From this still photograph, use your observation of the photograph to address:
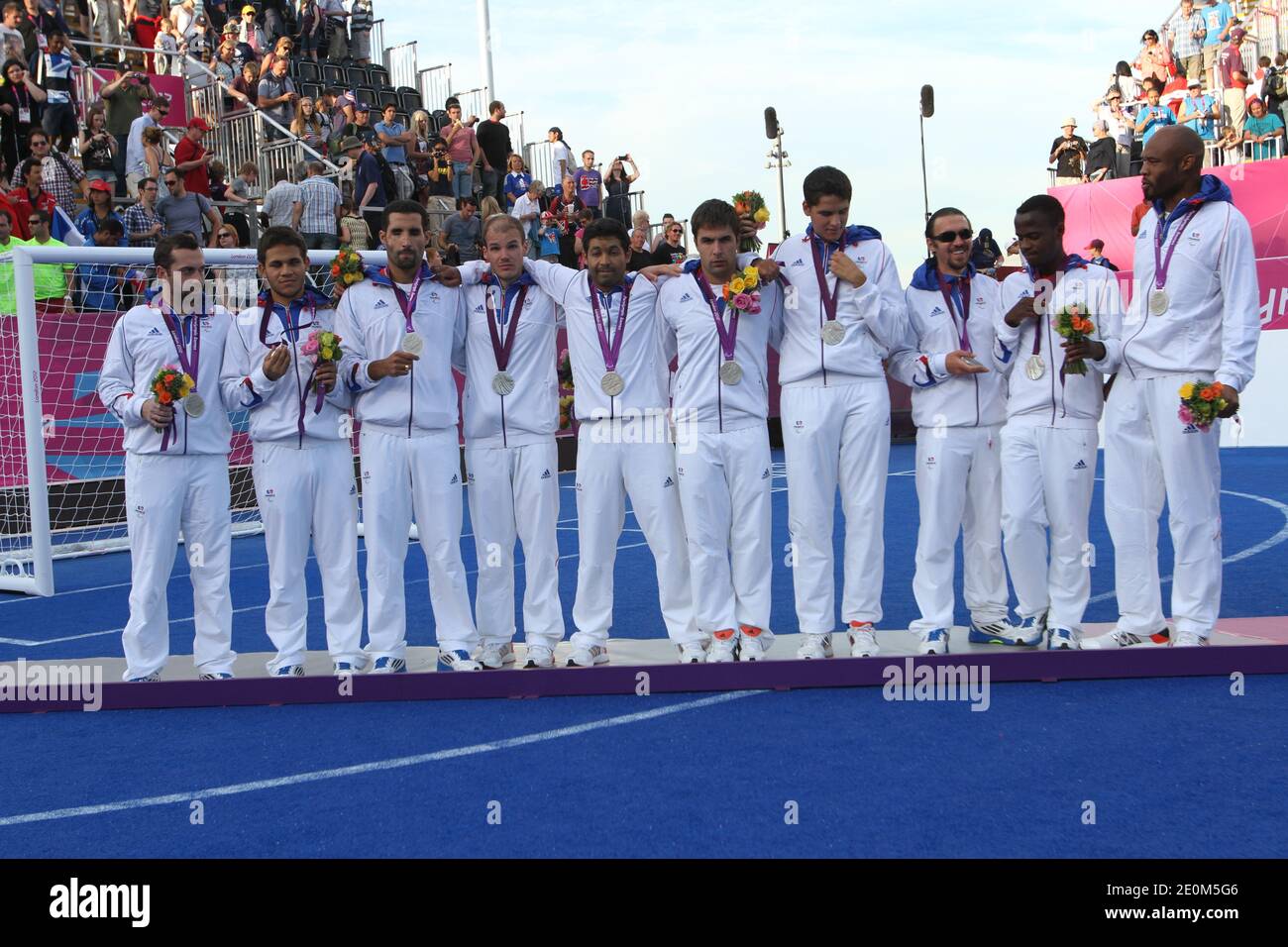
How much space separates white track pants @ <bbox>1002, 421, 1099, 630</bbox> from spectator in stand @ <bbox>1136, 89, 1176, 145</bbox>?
1985cm

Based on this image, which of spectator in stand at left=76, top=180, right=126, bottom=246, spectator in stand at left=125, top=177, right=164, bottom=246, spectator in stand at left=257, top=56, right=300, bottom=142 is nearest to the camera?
spectator in stand at left=76, top=180, right=126, bottom=246

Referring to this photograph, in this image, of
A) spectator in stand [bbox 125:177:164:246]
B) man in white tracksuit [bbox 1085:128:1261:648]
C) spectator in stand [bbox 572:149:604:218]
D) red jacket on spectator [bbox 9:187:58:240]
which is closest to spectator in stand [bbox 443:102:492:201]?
spectator in stand [bbox 572:149:604:218]

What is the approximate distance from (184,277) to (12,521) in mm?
7821

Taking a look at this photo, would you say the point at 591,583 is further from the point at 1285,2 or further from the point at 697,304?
the point at 1285,2

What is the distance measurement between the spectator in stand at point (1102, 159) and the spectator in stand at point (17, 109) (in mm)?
18102

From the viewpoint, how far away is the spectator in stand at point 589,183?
24.7 meters

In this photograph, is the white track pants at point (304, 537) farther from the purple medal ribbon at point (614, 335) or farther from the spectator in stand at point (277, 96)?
the spectator in stand at point (277, 96)

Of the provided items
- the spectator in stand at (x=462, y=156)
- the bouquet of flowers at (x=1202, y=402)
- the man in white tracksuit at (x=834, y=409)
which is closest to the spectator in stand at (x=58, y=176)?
the spectator in stand at (x=462, y=156)

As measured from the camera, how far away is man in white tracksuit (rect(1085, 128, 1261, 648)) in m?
6.98

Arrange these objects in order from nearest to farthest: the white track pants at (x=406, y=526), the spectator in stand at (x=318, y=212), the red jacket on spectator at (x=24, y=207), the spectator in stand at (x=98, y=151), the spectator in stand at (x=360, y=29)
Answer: the white track pants at (x=406, y=526)
the red jacket on spectator at (x=24, y=207)
the spectator in stand at (x=98, y=151)
the spectator in stand at (x=318, y=212)
the spectator in stand at (x=360, y=29)

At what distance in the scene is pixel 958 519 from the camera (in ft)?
24.9

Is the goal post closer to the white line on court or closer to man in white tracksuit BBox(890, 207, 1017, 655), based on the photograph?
man in white tracksuit BBox(890, 207, 1017, 655)

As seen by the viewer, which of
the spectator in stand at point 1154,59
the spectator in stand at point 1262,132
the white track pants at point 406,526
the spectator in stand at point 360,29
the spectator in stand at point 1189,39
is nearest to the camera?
the white track pants at point 406,526

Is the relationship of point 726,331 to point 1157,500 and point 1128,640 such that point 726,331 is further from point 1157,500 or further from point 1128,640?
point 1128,640
